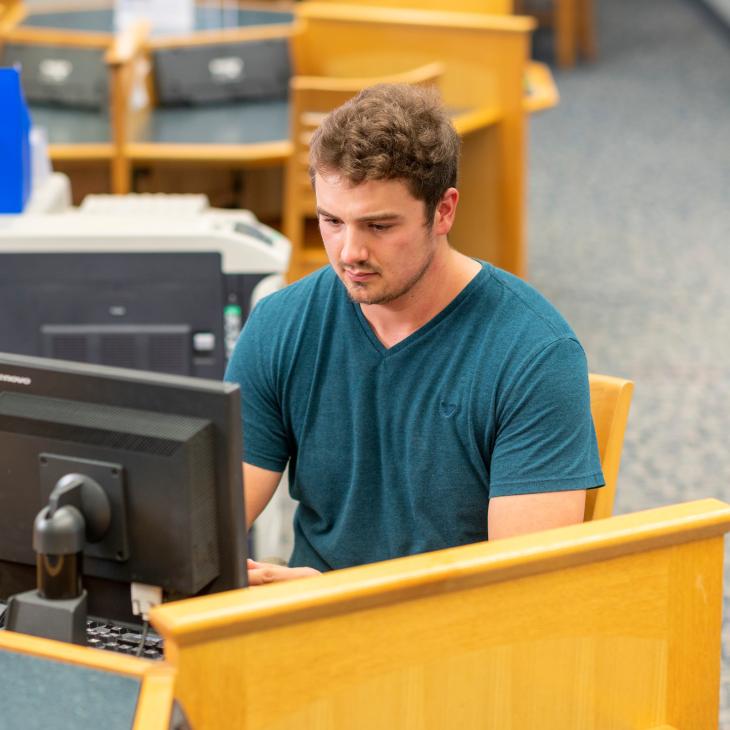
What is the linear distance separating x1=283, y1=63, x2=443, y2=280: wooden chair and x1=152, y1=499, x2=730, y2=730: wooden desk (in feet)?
7.93

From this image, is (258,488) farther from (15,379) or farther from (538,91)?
(538,91)

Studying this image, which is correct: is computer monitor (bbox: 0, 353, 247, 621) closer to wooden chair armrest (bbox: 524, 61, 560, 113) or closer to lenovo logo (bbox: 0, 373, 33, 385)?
lenovo logo (bbox: 0, 373, 33, 385)

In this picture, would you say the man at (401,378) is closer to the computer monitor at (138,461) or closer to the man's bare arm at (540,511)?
the man's bare arm at (540,511)

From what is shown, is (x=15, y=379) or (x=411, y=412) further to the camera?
(x=411, y=412)

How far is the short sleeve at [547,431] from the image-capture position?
1.62 m

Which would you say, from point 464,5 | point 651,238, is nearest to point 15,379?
point 464,5

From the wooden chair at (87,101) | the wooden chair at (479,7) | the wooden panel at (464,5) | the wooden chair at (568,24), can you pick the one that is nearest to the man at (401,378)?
the wooden chair at (87,101)

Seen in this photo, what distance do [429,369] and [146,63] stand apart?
304 centimetres

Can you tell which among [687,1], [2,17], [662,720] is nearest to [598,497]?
[662,720]

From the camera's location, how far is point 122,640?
1.51m

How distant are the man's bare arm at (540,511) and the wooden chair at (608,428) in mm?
237

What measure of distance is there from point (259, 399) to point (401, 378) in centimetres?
21

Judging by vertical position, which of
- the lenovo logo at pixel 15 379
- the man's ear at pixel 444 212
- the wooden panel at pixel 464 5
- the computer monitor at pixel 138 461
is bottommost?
the computer monitor at pixel 138 461

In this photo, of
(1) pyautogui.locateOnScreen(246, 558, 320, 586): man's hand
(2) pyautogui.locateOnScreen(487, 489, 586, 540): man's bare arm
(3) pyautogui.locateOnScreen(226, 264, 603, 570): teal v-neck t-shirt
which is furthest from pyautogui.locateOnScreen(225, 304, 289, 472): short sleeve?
(2) pyautogui.locateOnScreen(487, 489, 586, 540): man's bare arm
